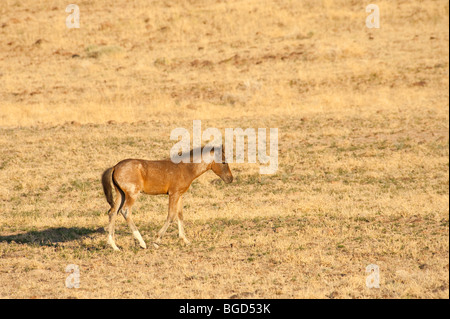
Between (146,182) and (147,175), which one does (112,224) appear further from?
(147,175)

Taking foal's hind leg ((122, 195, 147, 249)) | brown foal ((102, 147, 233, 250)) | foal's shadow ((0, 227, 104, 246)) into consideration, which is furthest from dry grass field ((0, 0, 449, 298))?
brown foal ((102, 147, 233, 250))

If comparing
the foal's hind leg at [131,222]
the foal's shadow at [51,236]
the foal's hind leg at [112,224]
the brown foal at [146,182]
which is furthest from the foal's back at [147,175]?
the foal's shadow at [51,236]

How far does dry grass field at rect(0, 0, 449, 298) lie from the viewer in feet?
36.0

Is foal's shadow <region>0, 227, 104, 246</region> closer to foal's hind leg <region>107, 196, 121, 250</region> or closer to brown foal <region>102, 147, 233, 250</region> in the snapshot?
foal's hind leg <region>107, 196, 121, 250</region>

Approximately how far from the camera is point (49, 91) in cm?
3250

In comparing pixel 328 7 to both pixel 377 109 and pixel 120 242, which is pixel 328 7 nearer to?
pixel 377 109

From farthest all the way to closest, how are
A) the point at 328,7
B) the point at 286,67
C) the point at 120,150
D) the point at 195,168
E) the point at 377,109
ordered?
the point at 328,7, the point at 286,67, the point at 377,109, the point at 120,150, the point at 195,168

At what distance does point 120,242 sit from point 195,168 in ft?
7.07

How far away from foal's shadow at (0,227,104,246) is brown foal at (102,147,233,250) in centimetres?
171

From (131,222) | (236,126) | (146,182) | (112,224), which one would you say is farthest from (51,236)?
(236,126)

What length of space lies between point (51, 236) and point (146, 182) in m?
2.84

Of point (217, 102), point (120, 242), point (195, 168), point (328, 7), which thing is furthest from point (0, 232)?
point (328, 7)

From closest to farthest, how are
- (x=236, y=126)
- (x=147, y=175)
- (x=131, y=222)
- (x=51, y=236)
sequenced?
(x=131, y=222), (x=147, y=175), (x=51, y=236), (x=236, y=126)

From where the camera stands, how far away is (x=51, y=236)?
539 inches
